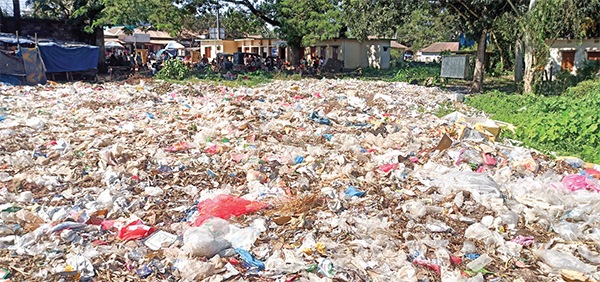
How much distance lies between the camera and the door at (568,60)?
52.7 ft

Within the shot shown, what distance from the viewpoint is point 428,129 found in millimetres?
6742

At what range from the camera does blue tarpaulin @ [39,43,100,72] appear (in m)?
13.4

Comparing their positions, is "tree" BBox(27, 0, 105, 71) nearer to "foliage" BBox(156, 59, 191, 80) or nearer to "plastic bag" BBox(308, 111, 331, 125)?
"foliage" BBox(156, 59, 191, 80)

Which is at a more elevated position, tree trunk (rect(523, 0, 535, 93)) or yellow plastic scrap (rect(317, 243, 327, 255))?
tree trunk (rect(523, 0, 535, 93))

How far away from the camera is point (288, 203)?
13.1ft

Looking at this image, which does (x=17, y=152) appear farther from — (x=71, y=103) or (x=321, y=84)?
(x=321, y=84)

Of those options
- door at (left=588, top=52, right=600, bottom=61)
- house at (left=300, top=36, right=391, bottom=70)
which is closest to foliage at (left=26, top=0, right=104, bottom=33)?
house at (left=300, top=36, right=391, bottom=70)

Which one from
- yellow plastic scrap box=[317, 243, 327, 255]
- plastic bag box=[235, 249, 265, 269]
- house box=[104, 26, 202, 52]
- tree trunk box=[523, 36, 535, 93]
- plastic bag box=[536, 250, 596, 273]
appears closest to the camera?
plastic bag box=[536, 250, 596, 273]

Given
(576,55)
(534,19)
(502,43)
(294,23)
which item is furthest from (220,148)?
(502,43)

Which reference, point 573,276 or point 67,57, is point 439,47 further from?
point 573,276

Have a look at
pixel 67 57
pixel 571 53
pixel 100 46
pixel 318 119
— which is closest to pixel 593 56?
pixel 571 53

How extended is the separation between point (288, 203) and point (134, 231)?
4.45ft

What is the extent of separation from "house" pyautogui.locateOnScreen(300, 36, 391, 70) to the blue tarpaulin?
41.9ft

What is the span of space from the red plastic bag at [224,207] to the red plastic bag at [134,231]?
0.39 meters
